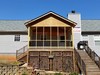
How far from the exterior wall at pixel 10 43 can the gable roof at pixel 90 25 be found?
8.14 meters

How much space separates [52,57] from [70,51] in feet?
6.81

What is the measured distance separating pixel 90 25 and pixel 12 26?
35.8 ft

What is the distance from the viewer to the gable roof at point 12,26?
106 ft

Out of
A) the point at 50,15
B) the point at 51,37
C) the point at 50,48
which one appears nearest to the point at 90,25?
the point at 51,37

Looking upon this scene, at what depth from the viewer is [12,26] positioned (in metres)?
33.6

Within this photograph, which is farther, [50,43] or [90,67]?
[50,43]

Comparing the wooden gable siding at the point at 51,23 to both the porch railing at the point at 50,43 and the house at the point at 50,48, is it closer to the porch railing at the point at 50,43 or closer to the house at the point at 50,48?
the house at the point at 50,48

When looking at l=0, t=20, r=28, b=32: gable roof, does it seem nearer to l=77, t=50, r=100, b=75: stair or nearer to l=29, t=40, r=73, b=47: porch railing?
l=29, t=40, r=73, b=47: porch railing

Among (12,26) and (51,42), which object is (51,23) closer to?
(51,42)

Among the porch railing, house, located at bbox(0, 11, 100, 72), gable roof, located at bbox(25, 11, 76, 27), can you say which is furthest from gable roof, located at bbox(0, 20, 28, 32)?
gable roof, located at bbox(25, 11, 76, 27)

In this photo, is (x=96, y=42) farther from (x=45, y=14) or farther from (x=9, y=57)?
(x=9, y=57)

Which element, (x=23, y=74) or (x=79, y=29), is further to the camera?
(x=79, y=29)

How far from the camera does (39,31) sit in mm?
29047

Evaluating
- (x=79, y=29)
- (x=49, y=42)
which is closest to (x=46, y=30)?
(x=49, y=42)
